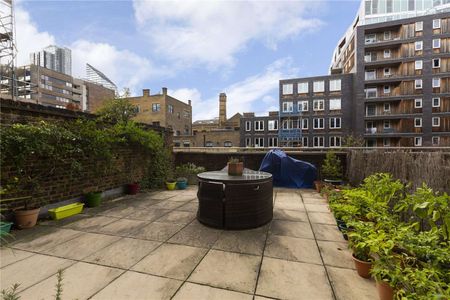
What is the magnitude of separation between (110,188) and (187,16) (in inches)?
258

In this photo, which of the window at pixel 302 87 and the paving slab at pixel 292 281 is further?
the window at pixel 302 87

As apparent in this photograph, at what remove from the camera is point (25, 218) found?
409cm

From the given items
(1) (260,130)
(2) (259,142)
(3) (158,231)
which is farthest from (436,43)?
(3) (158,231)

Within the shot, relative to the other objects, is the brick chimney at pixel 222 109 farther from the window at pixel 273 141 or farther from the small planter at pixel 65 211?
the small planter at pixel 65 211

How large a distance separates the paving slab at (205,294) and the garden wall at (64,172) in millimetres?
4174

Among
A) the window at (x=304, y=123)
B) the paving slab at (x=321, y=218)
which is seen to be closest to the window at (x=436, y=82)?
the window at (x=304, y=123)

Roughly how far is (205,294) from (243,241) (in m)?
1.40

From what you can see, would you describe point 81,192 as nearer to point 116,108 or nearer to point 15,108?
point 15,108

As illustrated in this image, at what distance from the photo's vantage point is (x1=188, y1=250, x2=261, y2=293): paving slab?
7.93ft

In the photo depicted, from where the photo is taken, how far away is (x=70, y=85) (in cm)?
5803

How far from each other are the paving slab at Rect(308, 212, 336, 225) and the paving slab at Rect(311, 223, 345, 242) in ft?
0.72

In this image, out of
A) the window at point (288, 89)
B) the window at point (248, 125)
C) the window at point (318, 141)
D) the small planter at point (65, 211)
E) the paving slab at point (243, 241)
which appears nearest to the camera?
the paving slab at point (243, 241)

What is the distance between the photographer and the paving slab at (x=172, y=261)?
2639 millimetres

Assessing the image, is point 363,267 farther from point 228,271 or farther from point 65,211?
point 65,211
